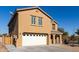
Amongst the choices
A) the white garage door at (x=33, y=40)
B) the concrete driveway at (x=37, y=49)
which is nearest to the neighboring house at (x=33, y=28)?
the white garage door at (x=33, y=40)

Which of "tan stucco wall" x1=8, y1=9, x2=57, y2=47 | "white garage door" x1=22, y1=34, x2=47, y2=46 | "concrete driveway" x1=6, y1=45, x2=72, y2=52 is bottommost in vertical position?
"concrete driveway" x1=6, y1=45, x2=72, y2=52

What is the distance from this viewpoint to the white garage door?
54.1 feet

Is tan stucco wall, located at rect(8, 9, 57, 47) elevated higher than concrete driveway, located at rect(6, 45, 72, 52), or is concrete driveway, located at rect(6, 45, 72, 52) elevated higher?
tan stucco wall, located at rect(8, 9, 57, 47)

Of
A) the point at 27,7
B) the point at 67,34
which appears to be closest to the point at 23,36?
the point at 27,7

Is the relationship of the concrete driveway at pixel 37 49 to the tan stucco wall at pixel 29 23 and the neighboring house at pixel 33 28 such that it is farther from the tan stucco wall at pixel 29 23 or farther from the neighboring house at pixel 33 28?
the tan stucco wall at pixel 29 23

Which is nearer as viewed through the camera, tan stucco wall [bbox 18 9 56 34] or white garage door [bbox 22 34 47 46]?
tan stucco wall [bbox 18 9 56 34]

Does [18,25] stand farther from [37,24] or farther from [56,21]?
[56,21]

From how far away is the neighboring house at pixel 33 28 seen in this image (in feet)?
52.3

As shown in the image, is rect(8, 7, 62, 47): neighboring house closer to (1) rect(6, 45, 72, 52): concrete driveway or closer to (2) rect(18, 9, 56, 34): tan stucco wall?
(2) rect(18, 9, 56, 34): tan stucco wall

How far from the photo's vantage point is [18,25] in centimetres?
1595

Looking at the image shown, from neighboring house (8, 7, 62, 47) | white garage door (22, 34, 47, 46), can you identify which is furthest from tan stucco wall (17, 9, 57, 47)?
white garage door (22, 34, 47, 46)

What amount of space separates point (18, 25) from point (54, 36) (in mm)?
2951

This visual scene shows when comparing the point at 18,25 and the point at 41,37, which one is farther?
the point at 41,37

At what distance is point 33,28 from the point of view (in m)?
16.2
